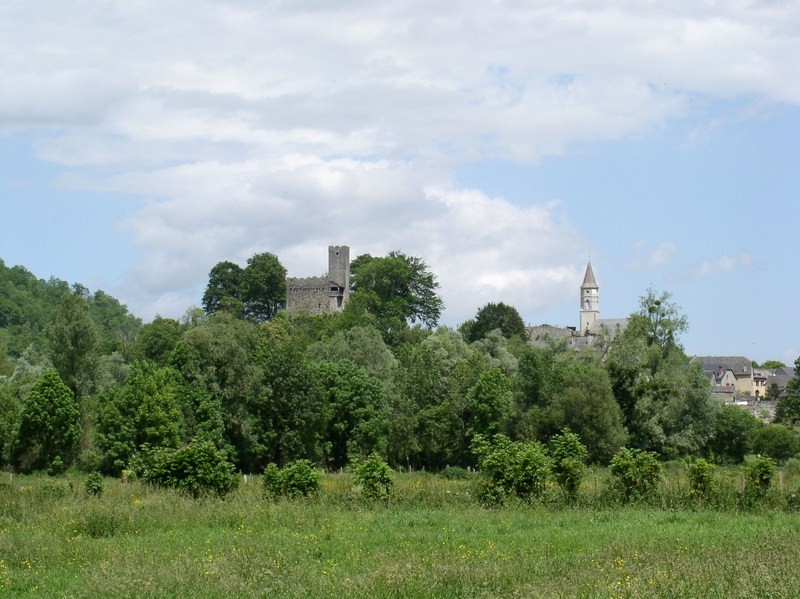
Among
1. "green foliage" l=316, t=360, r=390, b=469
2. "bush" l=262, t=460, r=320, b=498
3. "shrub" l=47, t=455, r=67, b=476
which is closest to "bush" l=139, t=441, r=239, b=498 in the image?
"bush" l=262, t=460, r=320, b=498

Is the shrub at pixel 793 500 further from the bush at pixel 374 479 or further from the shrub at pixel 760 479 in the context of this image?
the bush at pixel 374 479

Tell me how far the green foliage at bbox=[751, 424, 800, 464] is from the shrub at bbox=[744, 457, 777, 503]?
47100 millimetres

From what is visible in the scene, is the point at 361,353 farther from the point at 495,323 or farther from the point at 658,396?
the point at 495,323

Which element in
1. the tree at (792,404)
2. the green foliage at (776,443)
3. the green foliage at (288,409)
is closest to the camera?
the green foliage at (288,409)

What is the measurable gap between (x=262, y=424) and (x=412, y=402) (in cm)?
997

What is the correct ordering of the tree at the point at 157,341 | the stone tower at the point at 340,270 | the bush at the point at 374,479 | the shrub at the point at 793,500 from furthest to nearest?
1. the stone tower at the point at 340,270
2. the tree at the point at 157,341
3. the bush at the point at 374,479
4. the shrub at the point at 793,500

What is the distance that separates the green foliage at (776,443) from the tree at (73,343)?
1811 inches

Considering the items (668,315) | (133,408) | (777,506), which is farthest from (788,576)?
(668,315)

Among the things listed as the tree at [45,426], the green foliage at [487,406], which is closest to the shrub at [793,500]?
the green foliage at [487,406]

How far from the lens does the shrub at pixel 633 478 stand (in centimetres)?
2688

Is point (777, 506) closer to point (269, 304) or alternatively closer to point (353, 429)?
point (353, 429)

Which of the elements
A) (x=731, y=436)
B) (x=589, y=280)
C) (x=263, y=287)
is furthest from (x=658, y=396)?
(x=589, y=280)

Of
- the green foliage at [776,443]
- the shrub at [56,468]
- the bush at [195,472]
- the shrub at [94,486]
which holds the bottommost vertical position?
the shrub at [56,468]

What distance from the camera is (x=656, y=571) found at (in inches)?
623
